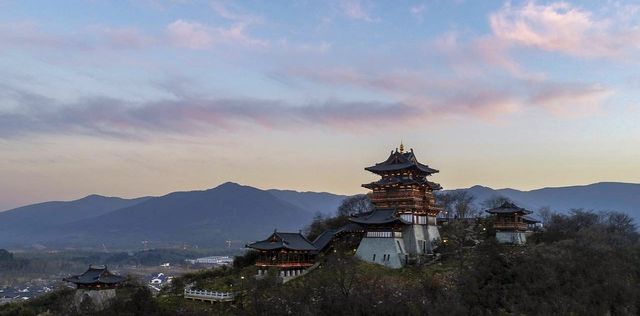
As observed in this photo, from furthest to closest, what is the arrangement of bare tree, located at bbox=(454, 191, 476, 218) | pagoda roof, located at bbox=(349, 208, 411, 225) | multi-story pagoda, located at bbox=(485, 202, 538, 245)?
bare tree, located at bbox=(454, 191, 476, 218), multi-story pagoda, located at bbox=(485, 202, 538, 245), pagoda roof, located at bbox=(349, 208, 411, 225)

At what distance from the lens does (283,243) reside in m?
55.1

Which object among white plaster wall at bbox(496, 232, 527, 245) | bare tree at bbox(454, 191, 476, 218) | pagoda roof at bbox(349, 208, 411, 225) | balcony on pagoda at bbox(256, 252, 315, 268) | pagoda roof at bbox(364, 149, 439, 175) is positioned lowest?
balcony on pagoda at bbox(256, 252, 315, 268)

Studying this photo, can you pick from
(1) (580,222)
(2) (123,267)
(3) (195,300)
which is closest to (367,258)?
(3) (195,300)

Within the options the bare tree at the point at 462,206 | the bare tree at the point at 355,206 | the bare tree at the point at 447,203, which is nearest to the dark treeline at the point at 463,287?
the bare tree at the point at 462,206

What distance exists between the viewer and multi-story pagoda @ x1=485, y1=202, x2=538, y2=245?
6406 cm

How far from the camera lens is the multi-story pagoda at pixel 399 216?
58562mm

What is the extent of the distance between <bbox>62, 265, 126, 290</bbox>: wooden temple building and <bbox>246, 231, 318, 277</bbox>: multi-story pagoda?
15.1 meters

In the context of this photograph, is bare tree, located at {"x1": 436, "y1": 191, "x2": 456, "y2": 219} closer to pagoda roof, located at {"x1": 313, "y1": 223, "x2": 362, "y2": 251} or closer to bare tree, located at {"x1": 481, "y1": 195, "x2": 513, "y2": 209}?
bare tree, located at {"x1": 481, "y1": 195, "x2": 513, "y2": 209}

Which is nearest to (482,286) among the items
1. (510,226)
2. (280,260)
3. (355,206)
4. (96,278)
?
(510,226)

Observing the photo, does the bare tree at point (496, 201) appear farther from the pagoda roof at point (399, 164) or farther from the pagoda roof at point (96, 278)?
the pagoda roof at point (96, 278)

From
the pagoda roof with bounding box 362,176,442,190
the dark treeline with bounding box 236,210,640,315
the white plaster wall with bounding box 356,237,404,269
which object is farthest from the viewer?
the pagoda roof with bounding box 362,176,442,190

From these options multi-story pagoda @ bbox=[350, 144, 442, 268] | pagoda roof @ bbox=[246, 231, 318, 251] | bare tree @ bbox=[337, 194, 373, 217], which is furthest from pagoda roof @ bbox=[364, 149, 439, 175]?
bare tree @ bbox=[337, 194, 373, 217]

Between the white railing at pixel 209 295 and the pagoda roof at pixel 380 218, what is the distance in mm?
16498

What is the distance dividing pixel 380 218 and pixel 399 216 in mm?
2754
